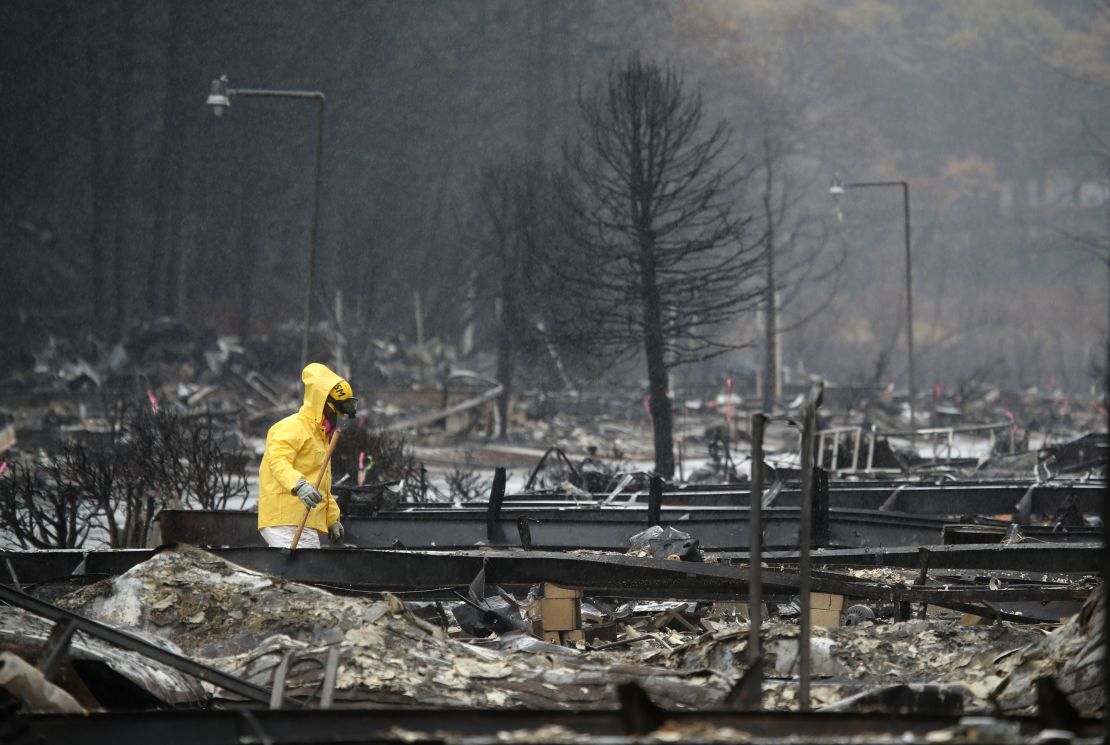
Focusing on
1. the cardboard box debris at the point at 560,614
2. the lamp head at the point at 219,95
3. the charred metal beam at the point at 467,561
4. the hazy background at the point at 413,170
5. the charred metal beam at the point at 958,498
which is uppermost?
the hazy background at the point at 413,170

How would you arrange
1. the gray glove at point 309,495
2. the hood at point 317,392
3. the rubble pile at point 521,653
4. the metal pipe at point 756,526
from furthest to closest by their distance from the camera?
1. the hood at point 317,392
2. the gray glove at point 309,495
3. the rubble pile at point 521,653
4. the metal pipe at point 756,526

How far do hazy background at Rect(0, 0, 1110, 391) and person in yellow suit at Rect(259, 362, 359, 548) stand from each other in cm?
1763

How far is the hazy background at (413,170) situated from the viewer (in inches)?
1652

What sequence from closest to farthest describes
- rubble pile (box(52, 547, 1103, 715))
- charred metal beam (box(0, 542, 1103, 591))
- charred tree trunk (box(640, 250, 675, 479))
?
rubble pile (box(52, 547, 1103, 715)), charred metal beam (box(0, 542, 1103, 591)), charred tree trunk (box(640, 250, 675, 479))

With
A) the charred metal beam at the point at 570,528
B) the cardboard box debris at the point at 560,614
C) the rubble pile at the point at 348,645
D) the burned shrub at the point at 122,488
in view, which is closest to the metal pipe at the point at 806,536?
the rubble pile at the point at 348,645

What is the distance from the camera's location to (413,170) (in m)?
51.9

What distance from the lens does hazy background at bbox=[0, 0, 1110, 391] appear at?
1652 inches

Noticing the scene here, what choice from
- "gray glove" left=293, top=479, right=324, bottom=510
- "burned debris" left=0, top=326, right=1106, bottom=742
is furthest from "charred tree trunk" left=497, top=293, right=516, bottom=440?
"gray glove" left=293, top=479, right=324, bottom=510

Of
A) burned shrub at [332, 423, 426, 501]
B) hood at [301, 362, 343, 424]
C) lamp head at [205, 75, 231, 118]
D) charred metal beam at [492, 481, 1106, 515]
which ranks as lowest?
charred metal beam at [492, 481, 1106, 515]

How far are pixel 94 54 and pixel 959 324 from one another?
54.7m

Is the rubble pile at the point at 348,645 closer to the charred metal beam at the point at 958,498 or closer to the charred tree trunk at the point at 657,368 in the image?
the charred metal beam at the point at 958,498

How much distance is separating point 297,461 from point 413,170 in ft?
146

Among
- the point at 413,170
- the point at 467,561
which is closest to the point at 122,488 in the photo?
the point at 467,561

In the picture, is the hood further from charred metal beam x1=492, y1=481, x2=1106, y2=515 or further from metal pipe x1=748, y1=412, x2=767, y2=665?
→ metal pipe x1=748, y1=412, x2=767, y2=665
